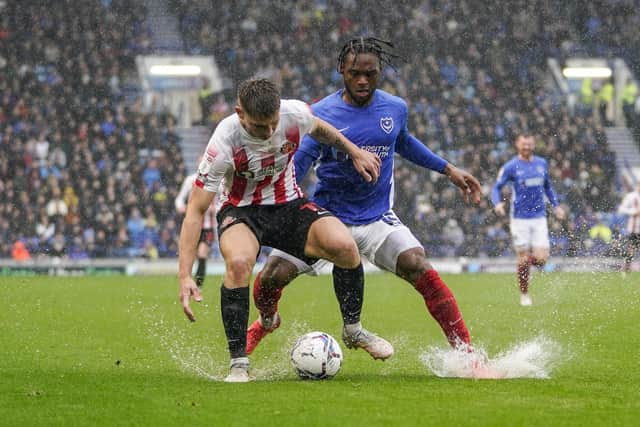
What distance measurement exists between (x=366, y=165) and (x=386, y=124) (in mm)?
596

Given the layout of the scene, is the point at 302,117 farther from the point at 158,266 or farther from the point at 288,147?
the point at 158,266

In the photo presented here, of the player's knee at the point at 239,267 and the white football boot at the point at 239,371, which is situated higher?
the player's knee at the point at 239,267

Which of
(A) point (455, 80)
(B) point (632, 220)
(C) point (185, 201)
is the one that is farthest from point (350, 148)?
(A) point (455, 80)

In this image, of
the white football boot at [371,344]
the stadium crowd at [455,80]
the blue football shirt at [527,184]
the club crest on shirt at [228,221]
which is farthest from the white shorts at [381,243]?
the stadium crowd at [455,80]

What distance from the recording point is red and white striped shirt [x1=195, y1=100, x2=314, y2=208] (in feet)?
21.3

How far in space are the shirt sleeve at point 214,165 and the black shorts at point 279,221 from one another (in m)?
0.40

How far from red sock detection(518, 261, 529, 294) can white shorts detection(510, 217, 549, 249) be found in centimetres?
29

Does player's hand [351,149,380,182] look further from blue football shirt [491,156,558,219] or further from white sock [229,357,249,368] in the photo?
blue football shirt [491,156,558,219]

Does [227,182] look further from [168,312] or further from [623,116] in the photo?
[623,116]

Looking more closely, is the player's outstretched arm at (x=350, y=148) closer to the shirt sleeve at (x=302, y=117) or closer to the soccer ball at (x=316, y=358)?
the shirt sleeve at (x=302, y=117)

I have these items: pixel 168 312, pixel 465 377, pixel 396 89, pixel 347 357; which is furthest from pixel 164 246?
pixel 465 377

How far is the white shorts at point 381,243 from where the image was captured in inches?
279

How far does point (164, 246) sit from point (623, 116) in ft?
46.0

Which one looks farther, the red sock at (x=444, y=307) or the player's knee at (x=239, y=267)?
the red sock at (x=444, y=307)
